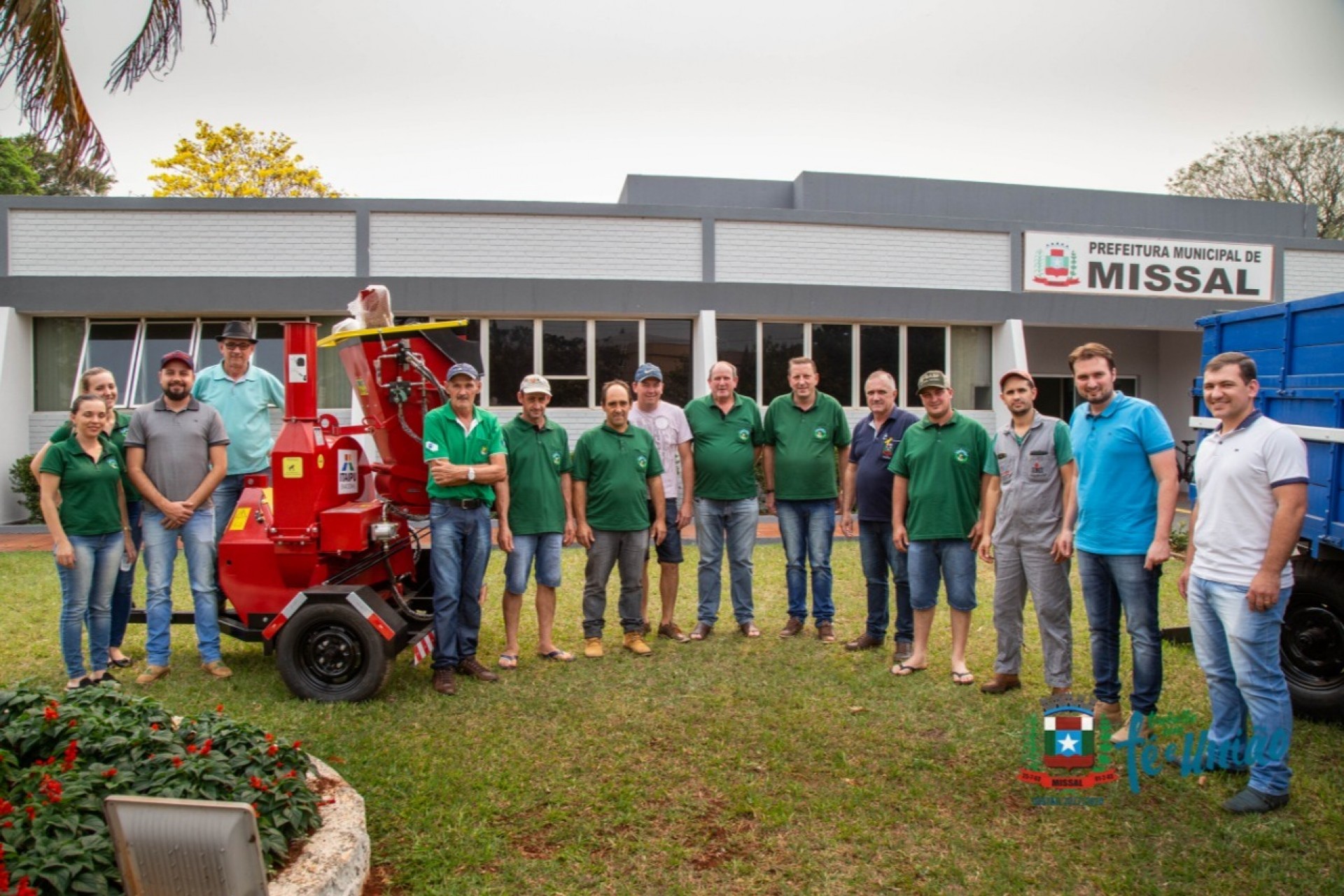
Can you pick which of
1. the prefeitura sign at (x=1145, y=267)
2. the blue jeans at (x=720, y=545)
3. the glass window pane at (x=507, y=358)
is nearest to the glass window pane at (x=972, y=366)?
the prefeitura sign at (x=1145, y=267)

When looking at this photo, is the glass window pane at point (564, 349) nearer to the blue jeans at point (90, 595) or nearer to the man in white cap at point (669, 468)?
the man in white cap at point (669, 468)

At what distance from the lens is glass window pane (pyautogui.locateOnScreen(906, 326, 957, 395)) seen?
53.2 feet

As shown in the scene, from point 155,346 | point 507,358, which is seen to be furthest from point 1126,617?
point 155,346

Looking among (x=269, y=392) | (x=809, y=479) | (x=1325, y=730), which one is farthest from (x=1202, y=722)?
(x=269, y=392)

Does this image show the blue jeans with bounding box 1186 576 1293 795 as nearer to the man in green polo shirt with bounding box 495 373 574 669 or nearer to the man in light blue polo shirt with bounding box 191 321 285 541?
the man in green polo shirt with bounding box 495 373 574 669

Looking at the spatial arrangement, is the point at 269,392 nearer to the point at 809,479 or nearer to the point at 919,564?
the point at 809,479

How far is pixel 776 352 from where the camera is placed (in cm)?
1561

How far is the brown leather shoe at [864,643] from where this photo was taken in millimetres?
6430

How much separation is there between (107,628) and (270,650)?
3.46ft

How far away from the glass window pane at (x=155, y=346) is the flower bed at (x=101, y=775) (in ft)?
39.9

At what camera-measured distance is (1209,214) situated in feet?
76.6

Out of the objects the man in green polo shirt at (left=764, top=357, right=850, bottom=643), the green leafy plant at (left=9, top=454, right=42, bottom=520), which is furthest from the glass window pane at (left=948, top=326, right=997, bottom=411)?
the green leafy plant at (left=9, top=454, right=42, bottom=520)

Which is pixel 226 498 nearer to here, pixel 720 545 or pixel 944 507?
pixel 720 545

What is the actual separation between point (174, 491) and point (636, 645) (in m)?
3.08
